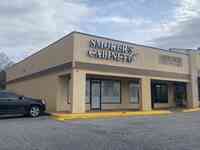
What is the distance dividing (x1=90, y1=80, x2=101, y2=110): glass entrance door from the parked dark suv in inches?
175

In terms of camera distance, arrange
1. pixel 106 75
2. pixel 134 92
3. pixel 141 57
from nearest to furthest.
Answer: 1. pixel 106 75
2. pixel 141 57
3. pixel 134 92

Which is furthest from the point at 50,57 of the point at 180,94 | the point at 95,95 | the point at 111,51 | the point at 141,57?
the point at 180,94

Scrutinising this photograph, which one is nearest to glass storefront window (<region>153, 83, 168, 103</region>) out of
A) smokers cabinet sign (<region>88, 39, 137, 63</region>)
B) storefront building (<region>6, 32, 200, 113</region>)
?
storefront building (<region>6, 32, 200, 113</region>)

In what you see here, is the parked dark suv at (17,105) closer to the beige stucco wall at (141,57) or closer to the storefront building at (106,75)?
the storefront building at (106,75)

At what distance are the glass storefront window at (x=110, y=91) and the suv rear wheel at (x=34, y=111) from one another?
5579 mm

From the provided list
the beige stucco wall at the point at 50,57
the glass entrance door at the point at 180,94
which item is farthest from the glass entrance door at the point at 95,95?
the glass entrance door at the point at 180,94

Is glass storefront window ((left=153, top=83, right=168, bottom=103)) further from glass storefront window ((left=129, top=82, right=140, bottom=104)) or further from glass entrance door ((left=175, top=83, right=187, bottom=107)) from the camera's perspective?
glass storefront window ((left=129, top=82, right=140, bottom=104))

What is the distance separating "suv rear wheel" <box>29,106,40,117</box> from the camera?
15.8 metres

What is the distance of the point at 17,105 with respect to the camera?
604 inches

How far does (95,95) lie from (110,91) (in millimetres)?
1596

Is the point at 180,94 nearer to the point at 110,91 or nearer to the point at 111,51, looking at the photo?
the point at 110,91

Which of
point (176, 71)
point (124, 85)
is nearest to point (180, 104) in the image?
point (176, 71)

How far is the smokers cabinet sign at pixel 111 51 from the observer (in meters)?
17.4

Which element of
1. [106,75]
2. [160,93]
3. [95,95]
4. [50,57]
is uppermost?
[50,57]
